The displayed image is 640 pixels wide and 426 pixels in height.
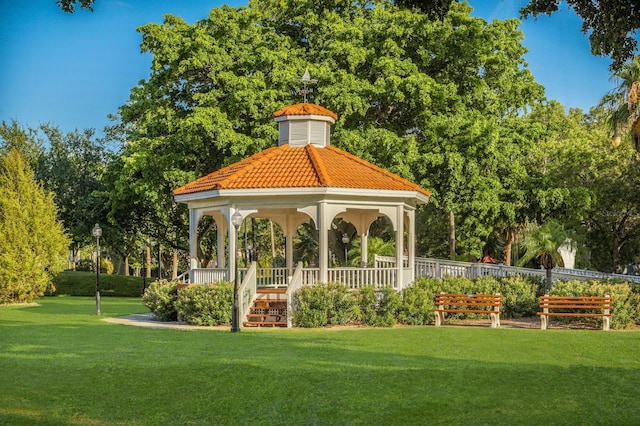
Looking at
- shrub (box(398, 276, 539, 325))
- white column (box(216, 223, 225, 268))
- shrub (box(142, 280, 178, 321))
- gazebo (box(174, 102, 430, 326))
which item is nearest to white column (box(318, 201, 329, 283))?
gazebo (box(174, 102, 430, 326))

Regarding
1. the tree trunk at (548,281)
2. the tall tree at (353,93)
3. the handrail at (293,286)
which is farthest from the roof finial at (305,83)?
the tree trunk at (548,281)

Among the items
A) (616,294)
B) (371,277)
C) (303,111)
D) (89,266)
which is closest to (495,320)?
(616,294)

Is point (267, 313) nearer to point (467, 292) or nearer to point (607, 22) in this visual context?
Answer: point (467, 292)

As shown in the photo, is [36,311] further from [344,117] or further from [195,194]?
[344,117]

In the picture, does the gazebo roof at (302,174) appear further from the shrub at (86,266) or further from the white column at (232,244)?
the shrub at (86,266)

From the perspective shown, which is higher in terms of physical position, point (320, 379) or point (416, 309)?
point (416, 309)

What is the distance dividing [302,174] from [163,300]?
19.3 feet

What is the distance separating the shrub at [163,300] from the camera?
86.6 ft

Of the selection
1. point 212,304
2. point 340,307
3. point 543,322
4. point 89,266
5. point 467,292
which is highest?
point 89,266

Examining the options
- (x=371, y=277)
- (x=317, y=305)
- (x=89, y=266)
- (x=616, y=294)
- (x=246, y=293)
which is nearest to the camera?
(x=616, y=294)

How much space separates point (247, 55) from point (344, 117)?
5449mm

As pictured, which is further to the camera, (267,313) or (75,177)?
(75,177)

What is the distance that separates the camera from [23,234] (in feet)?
119

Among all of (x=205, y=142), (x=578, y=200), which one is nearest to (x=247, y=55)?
(x=205, y=142)
